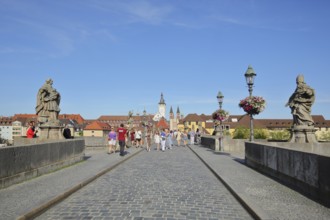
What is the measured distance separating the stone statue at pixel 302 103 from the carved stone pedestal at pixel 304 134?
0.73 feet

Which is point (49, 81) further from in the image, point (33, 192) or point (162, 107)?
point (162, 107)

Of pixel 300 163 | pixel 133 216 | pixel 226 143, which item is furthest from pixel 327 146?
pixel 226 143

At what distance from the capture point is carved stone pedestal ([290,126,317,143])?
13616 millimetres

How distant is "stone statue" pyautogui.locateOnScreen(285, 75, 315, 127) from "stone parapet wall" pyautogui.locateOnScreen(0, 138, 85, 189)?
9202mm

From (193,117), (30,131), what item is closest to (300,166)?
(30,131)

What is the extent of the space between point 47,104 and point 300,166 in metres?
11.7

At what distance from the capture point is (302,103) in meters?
13.8

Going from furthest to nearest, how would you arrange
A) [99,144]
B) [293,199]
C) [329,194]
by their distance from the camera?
[99,144], [293,199], [329,194]

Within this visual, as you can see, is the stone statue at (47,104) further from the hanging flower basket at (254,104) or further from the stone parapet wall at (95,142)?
the stone parapet wall at (95,142)

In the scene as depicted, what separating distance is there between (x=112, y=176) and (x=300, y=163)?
20.4 ft

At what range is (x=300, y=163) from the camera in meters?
8.20

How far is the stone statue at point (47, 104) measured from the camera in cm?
1589

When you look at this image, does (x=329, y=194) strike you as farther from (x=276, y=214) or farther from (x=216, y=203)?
(x=216, y=203)

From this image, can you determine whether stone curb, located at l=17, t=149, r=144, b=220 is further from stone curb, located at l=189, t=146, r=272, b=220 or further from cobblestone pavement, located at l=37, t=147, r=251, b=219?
stone curb, located at l=189, t=146, r=272, b=220
